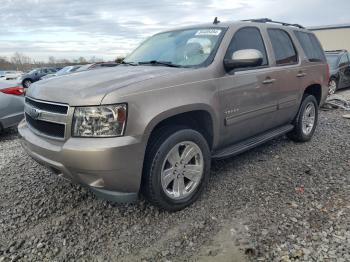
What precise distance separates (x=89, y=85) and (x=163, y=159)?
3.05ft

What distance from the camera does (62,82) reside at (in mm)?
3322

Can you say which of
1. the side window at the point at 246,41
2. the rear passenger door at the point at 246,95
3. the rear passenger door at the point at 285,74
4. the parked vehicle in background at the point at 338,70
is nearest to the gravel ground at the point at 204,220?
the rear passenger door at the point at 246,95

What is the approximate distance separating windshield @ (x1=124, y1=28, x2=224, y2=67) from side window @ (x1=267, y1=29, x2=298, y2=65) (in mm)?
1065

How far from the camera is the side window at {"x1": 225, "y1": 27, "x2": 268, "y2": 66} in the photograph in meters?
4.04

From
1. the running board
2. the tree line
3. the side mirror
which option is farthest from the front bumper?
the tree line

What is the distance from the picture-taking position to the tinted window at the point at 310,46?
5.47m

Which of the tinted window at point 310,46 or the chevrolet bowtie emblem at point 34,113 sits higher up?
the tinted window at point 310,46

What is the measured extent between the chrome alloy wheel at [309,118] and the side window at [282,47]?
99cm

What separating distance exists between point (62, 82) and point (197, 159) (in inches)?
60.3

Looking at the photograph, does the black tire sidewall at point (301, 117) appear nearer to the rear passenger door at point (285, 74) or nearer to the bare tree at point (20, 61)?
the rear passenger door at point (285, 74)

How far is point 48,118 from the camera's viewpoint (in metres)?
3.09

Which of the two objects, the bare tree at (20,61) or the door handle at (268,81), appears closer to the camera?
the door handle at (268,81)

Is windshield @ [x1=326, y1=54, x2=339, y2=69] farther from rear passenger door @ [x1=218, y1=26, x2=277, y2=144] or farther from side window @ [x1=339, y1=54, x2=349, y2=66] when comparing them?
rear passenger door @ [x1=218, y1=26, x2=277, y2=144]

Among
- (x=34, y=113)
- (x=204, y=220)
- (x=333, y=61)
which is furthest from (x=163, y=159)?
(x=333, y=61)
